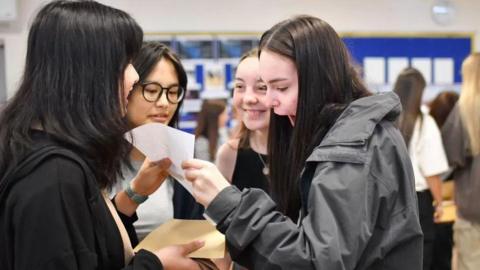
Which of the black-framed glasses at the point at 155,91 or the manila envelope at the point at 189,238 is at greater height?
the black-framed glasses at the point at 155,91

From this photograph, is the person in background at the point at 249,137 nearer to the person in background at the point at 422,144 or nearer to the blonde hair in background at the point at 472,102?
the person in background at the point at 422,144

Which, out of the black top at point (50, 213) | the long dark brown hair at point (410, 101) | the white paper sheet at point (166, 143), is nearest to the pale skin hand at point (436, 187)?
the long dark brown hair at point (410, 101)

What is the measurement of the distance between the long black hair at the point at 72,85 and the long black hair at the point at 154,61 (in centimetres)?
81

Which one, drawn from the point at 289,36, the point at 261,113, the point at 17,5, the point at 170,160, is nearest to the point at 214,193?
the point at 170,160

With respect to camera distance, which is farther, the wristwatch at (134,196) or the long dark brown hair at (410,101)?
the long dark brown hair at (410,101)

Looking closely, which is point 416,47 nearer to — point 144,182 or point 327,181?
point 144,182

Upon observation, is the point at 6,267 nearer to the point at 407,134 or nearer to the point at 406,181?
the point at 406,181

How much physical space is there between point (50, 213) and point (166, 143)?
47 centimetres

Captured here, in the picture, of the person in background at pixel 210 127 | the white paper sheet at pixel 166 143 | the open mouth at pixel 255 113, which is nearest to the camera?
the white paper sheet at pixel 166 143

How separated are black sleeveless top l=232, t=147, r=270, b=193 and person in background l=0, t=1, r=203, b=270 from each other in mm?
1107

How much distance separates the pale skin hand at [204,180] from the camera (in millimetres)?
1302

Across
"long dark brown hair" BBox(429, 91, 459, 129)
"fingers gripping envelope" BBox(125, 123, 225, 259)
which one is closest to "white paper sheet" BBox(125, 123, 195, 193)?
"fingers gripping envelope" BBox(125, 123, 225, 259)

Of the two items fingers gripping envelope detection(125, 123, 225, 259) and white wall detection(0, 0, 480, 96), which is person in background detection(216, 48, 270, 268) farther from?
white wall detection(0, 0, 480, 96)

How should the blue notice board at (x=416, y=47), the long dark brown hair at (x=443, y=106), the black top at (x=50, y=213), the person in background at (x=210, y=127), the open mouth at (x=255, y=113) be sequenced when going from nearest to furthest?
the black top at (x=50, y=213)
the open mouth at (x=255, y=113)
the long dark brown hair at (x=443, y=106)
the person in background at (x=210, y=127)
the blue notice board at (x=416, y=47)
